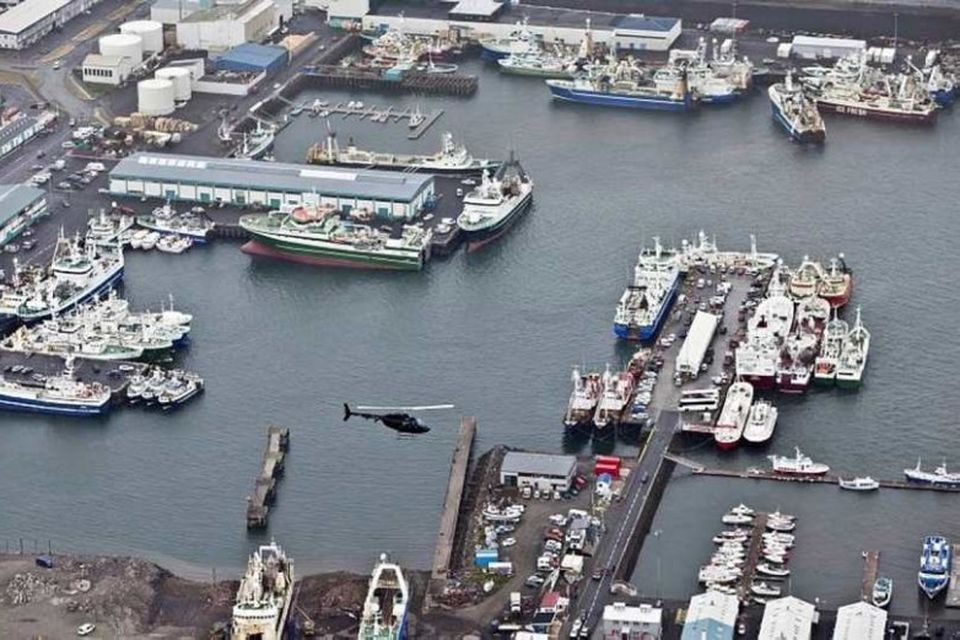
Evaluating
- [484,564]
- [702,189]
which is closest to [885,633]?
[484,564]

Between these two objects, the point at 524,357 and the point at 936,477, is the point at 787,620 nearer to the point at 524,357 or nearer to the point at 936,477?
the point at 936,477

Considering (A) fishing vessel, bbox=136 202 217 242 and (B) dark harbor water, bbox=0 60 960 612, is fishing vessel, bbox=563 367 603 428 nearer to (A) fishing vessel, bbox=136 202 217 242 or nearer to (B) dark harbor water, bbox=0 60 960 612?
(B) dark harbor water, bbox=0 60 960 612

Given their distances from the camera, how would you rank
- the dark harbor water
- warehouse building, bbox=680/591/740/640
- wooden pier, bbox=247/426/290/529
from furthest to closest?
wooden pier, bbox=247/426/290/529, the dark harbor water, warehouse building, bbox=680/591/740/640

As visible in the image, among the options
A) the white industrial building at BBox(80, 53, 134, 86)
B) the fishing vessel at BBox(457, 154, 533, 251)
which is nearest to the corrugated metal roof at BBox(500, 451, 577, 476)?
→ the fishing vessel at BBox(457, 154, 533, 251)

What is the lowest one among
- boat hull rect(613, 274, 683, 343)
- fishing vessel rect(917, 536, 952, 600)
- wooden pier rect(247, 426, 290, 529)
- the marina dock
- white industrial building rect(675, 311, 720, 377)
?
wooden pier rect(247, 426, 290, 529)

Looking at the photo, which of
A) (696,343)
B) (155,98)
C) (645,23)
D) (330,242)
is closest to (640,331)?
Result: (696,343)

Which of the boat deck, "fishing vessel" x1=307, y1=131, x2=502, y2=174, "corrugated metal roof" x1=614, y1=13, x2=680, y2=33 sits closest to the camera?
the boat deck
